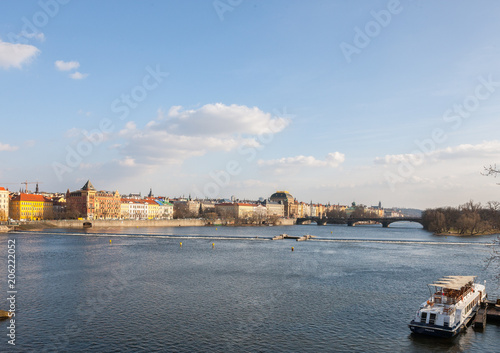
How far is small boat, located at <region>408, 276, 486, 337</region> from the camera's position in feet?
80.9

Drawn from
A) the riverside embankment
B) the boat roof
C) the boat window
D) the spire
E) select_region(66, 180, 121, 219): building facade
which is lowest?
the riverside embankment

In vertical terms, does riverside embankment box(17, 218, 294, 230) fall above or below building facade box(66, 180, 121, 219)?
below

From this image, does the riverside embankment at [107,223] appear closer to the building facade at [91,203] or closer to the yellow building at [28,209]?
the yellow building at [28,209]

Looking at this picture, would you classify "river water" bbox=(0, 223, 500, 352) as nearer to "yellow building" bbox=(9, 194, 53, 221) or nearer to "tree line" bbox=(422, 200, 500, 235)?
"tree line" bbox=(422, 200, 500, 235)

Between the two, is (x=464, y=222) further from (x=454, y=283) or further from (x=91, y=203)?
(x=91, y=203)

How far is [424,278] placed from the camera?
4328 centimetres

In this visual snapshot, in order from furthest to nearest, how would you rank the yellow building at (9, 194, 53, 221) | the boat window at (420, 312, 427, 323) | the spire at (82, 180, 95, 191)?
the spire at (82, 180, 95, 191), the yellow building at (9, 194, 53, 221), the boat window at (420, 312, 427, 323)

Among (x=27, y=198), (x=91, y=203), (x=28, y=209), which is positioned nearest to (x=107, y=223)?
(x=91, y=203)

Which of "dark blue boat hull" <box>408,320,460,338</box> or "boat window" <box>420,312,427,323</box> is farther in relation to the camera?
"boat window" <box>420,312,427,323</box>

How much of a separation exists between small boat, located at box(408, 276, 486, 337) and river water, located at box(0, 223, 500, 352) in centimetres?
66

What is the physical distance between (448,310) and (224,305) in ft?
48.9

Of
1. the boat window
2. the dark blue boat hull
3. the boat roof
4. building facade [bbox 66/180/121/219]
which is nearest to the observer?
the dark blue boat hull

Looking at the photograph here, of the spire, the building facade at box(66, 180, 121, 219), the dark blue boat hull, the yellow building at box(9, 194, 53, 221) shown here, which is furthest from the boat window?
the spire

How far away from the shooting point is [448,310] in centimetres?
2531
